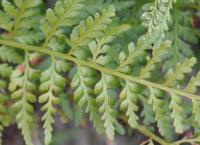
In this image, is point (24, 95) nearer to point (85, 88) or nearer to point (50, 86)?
point (50, 86)

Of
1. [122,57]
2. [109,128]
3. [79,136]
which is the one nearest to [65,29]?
[122,57]

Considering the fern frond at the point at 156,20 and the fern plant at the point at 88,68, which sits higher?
the fern frond at the point at 156,20

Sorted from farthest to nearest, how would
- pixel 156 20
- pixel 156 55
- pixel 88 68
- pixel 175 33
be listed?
pixel 175 33, pixel 88 68, pixel 156 55, pixel 156 20

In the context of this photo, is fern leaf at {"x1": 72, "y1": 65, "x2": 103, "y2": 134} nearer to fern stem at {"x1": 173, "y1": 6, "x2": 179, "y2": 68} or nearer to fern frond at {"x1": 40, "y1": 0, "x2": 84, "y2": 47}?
fern frond at {"x1": 40, "y1": 0, "x2": 84, "y2": 47}

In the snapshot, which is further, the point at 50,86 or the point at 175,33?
the point at 175,33

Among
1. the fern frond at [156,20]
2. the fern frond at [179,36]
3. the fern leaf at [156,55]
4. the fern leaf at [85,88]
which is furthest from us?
the fern frond at [179,36]

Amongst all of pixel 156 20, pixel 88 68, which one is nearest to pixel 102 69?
pixel 88 68

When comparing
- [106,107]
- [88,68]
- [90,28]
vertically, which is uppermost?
[90,28]

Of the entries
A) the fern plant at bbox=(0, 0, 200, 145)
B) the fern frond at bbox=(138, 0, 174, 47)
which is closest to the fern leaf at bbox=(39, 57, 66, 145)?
the fern plant at bbox=(0, 0, 200, 145)

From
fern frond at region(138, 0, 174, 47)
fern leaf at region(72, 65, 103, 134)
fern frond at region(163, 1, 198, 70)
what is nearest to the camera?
fern frond at region(138, 0, 174, 47)

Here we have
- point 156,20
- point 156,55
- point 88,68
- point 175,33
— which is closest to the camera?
point 156,20

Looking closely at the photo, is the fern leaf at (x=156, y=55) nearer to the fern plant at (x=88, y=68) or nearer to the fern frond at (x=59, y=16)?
A: the fern plant at (x=88, y=68)

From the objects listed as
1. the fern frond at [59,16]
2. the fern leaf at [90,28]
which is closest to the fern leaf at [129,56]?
the fern leaf at [90,28]
